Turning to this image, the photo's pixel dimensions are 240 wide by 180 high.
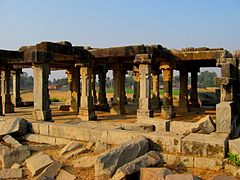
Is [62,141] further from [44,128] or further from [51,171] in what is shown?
[51,171]

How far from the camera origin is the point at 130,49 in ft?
42.2

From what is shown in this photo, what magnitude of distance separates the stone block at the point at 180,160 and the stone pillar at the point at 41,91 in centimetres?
746

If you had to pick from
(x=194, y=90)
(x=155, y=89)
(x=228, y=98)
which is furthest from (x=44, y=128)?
(x=194, y=90)

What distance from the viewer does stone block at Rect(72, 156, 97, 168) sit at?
6.22 m

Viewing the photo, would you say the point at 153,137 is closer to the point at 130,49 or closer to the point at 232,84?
the point at 232,84

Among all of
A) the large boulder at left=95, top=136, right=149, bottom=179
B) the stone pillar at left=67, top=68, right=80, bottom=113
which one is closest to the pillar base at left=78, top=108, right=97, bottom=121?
the stone pillar at left=67, top=68, right=80, bottom=113

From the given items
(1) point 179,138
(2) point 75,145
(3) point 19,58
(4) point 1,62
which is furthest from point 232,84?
(4) point 1,62

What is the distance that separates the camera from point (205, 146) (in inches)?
236

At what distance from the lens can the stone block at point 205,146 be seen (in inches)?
230

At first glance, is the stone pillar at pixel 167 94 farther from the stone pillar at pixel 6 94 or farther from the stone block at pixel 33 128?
the stone pillar at pixel 6 94

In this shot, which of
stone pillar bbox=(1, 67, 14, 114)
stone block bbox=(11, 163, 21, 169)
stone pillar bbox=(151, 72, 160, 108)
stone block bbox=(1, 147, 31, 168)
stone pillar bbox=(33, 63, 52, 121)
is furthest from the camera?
stone pillar bbox=(151, 72, 160, 108)

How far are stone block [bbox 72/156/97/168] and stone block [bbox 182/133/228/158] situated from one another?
2.19 meters

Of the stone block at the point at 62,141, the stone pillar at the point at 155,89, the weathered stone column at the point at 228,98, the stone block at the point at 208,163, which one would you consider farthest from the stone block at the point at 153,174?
the stone pillar at the point at 155,89

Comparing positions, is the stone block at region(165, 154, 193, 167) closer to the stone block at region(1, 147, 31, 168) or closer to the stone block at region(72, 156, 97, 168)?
the stone block at region(72, 156, 97, 168)
